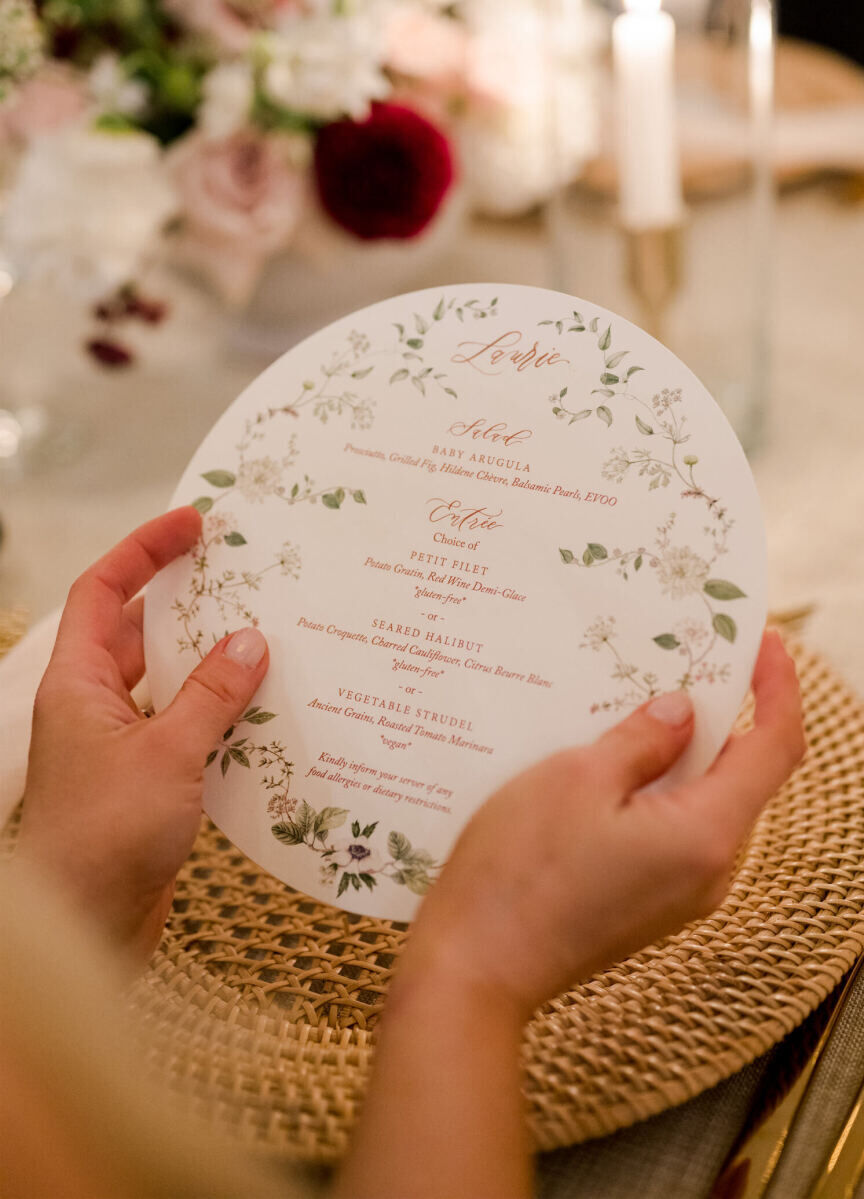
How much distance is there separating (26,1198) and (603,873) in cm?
21

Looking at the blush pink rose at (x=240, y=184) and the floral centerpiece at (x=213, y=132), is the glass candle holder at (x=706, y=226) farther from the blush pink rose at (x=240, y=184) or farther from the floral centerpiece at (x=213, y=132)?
the blush pink rose at (x=240, y=184)

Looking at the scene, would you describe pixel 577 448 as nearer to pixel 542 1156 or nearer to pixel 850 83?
pixel 542 1156

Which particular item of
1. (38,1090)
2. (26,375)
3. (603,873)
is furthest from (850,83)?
(38,1090)

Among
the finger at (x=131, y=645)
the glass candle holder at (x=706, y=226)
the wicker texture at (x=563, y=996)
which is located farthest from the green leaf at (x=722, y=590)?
the glass candle holder at (x=706, y=226)

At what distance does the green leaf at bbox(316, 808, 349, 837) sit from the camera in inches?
18.1

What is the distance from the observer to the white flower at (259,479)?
52 centimetres

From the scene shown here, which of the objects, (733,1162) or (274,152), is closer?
(733,1162)

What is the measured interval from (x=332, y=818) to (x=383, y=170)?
667 millimetres

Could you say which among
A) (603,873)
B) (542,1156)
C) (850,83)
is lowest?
(542,1156)

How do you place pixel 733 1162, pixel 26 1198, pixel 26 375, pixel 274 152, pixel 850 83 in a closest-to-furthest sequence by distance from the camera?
pixel 26 1198 < pixel 733 1162 < pixel 274 152 < pixel 26 375 < pixel 850 83

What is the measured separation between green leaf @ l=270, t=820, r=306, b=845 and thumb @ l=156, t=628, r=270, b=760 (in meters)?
0.05

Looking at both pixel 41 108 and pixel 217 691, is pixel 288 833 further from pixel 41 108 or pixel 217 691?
pixel 41 108

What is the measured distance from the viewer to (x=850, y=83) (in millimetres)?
1439

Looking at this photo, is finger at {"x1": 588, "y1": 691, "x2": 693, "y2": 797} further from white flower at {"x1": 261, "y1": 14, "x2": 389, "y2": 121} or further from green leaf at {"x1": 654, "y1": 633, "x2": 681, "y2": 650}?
white flower at {"x1": 261, "y1": 14, "x2": 389, "y2": 121}
